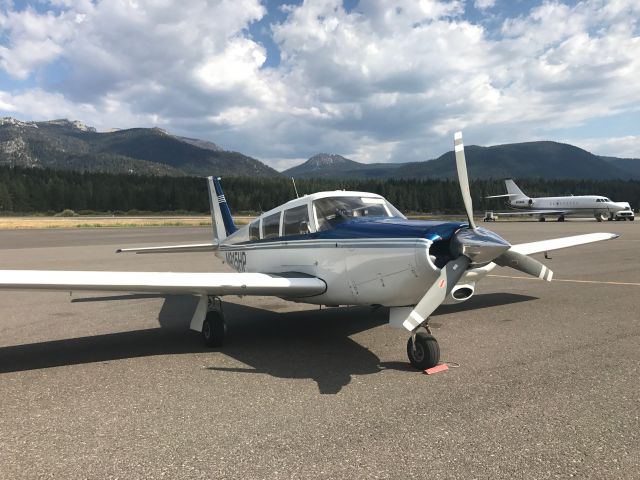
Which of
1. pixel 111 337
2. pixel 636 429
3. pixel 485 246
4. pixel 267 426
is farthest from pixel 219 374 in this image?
pixel 636 429

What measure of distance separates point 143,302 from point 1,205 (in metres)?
128

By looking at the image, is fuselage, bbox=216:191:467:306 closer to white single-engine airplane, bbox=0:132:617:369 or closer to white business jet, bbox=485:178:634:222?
white single-engine airplane, bbox=0:132:617:369

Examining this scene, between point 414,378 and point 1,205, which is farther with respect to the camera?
point 1,205

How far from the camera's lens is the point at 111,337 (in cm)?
740

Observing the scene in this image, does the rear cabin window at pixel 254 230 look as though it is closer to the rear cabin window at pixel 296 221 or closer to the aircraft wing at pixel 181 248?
the rear cabin window at pixel 296 221

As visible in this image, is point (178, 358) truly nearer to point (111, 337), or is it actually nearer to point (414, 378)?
point (111, 337)

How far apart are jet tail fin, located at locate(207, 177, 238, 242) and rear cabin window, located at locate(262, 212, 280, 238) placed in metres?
3.60

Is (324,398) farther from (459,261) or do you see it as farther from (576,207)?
(576,207)

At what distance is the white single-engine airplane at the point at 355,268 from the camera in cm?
516

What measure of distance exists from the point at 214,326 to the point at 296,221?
207cm

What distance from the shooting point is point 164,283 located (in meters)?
6.02

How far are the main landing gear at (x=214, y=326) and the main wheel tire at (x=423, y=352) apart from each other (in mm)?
2800

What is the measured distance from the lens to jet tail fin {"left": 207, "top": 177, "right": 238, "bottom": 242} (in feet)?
38.5

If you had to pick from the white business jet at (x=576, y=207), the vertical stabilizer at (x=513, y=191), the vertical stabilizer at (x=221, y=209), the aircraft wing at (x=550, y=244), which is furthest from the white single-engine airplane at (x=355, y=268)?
the vertical stabilizer at (x=513, y=191)
